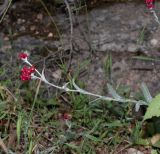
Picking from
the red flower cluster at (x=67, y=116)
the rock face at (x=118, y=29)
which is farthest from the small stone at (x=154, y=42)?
the red flower cluster at (x=67, y=116)

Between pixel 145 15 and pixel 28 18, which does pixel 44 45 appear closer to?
pixel 28 18

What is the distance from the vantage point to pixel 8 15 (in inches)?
123

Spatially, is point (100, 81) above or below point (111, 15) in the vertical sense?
below

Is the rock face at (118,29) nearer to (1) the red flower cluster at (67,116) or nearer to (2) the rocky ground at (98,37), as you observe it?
(2) the rocky ground at (98,37)

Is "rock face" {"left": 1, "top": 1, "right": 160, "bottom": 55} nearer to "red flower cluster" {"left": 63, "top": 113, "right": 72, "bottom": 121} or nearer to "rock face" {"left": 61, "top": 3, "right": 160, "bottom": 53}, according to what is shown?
"rock face" {"left": 61, "top": 3, "right": 160, "bottom": 53}

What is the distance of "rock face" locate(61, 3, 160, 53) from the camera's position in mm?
2816

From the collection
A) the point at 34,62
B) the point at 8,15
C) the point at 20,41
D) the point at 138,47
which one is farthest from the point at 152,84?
the point at 8,15

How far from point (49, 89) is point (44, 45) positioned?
34cm

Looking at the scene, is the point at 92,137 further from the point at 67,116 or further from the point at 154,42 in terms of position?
the point at 154,42

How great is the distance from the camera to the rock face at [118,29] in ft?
9.24

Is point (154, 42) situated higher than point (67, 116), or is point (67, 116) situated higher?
point (154, 42)

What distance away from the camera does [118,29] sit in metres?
2.91

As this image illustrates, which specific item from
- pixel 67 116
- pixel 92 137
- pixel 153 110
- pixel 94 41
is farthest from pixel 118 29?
pixel 153 110

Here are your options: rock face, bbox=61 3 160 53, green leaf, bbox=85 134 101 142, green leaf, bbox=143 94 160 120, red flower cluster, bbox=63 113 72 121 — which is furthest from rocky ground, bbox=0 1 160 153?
green leaf, bbox=143 94 160 120
